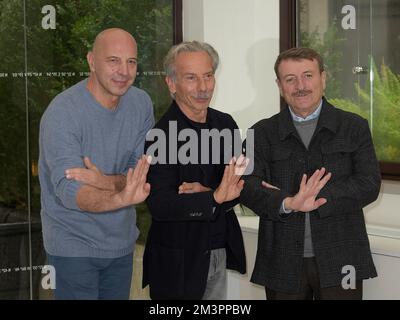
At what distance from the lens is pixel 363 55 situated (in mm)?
3785

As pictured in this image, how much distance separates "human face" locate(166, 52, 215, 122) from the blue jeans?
58 centimetres

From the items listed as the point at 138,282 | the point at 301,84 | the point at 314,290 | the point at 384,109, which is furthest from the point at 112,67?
the point at 138,282

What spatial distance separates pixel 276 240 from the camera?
2.79 meters

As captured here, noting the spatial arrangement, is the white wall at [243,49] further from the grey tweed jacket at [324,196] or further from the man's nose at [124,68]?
the man's nose at [124,68]

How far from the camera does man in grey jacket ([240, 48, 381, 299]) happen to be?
106 inches

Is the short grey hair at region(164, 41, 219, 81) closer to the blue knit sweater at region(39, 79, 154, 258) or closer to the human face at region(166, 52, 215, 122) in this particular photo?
the human face at region(166, 52, 215, 122)

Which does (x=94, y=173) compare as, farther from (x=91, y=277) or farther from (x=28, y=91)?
(x=28, y=91)

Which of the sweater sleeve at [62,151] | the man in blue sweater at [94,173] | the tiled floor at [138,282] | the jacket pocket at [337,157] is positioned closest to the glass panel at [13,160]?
the tiled floor at [138,282]

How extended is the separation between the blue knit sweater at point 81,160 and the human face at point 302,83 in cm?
56

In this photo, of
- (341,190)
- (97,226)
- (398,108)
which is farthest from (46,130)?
(398,108)

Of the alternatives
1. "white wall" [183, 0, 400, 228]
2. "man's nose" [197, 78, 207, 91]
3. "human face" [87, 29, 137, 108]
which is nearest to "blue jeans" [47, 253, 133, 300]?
"human face" [87, 29, 137, 108]

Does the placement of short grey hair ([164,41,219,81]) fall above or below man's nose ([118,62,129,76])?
above

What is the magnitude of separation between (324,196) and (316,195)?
3 centimetres
